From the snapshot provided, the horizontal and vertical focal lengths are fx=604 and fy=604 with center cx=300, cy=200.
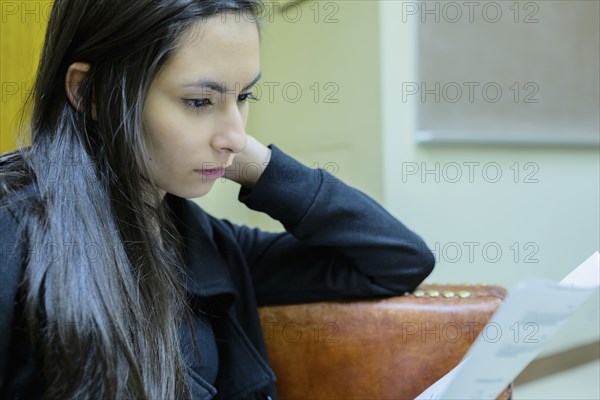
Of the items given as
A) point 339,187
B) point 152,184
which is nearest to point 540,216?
point 339,187

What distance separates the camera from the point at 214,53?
0.65 meters

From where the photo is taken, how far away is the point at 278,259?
0.94 m

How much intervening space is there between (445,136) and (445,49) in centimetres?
16

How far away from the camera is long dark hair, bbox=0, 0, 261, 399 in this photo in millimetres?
586

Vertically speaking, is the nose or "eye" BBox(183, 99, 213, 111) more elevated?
"eye" BBox(183, 99, 213, 111)

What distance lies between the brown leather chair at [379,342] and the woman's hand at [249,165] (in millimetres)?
200

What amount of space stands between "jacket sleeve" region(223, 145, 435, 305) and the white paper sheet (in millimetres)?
323

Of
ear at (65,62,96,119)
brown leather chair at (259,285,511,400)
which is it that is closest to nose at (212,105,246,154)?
ear at (65,62,96,119)

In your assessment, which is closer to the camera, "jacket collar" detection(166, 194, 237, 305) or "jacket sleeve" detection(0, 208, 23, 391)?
"jacket sleeve" detection(0, 208, 23, 391)

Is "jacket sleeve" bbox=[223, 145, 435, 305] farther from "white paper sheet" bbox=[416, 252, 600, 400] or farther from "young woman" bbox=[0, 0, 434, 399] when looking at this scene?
"white paper sheet" bbox=[416, 252, 600, 400]

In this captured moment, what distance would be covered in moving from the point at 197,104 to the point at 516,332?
399 mm

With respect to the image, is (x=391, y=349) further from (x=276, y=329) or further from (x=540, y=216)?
(x=540, y=216)

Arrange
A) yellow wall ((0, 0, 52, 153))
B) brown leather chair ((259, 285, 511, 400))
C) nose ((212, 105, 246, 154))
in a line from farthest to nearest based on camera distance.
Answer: yellow wall ((0, 0, 52, 153))
brown leather chair ((259, 285, 511, 400))
nose ((212, 105, 246, 154))

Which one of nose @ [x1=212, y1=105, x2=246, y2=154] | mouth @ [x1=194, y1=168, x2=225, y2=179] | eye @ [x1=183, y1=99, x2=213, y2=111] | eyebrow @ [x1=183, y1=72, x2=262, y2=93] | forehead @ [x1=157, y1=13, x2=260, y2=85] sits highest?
forehead @ [x1=157, y1=13, x2=260, y2=85]
